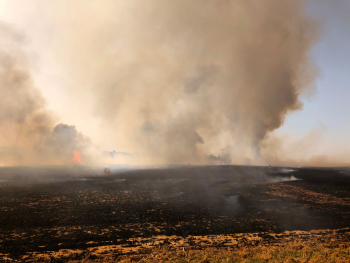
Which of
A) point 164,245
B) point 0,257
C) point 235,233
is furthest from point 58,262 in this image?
point 235,233

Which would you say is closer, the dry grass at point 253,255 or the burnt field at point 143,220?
the dry grass at point 253,255

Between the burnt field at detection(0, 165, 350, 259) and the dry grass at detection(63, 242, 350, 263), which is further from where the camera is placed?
the burnt field at detection(0, 165, 350, 259)

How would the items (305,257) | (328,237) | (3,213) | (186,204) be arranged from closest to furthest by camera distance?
→ (305,257) < (328,237) < (3,213) < (186,204)

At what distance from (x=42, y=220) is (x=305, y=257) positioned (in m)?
28.5

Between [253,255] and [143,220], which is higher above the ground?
[253,255]

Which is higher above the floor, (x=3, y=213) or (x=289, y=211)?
(x=3, y=213)

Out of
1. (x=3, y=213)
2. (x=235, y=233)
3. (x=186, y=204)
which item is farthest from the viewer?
(x=186, y=204)

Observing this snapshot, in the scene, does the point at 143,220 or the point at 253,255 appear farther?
the point at 143,220

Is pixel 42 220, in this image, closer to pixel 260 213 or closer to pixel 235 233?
pixel 235 233

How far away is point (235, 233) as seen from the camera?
21297mm

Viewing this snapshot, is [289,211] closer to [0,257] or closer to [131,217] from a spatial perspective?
[131,217]

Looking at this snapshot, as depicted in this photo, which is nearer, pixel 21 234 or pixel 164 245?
pixel 164 245

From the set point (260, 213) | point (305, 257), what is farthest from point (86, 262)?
point (260, 213)

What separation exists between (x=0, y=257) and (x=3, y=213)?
1621cm
